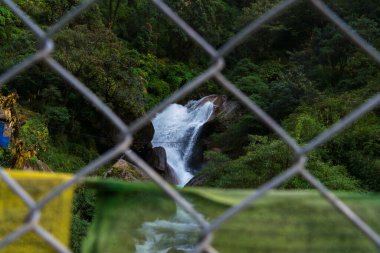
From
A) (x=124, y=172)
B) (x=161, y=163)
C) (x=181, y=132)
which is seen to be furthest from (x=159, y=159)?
(x=124, y=172)

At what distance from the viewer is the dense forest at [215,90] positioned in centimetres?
520

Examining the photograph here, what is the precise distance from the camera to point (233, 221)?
47 centimetres

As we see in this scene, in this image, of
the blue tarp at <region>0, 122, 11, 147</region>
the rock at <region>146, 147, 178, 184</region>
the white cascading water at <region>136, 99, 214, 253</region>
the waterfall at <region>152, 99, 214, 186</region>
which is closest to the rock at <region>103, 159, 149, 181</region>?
the blue tarp at <region>0, 122, 11, 147</region>

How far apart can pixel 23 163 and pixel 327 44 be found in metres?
5.49

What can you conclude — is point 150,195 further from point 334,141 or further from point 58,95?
point 58,95

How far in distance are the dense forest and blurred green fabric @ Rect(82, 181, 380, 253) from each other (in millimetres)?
3878

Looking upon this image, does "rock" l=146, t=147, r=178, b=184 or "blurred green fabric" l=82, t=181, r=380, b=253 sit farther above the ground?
"rock" l=146, t=147, r=178, b=184

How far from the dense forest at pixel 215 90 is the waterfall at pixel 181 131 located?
40cm

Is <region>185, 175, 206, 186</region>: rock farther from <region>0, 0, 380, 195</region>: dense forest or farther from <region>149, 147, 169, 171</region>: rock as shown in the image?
<region>149, 147, 169, 171</region>: rock

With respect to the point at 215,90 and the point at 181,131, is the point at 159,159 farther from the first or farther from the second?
the point at 215,90

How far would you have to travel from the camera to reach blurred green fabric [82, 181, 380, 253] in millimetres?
470

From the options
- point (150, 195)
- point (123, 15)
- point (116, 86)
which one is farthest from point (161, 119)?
point (150, 195)

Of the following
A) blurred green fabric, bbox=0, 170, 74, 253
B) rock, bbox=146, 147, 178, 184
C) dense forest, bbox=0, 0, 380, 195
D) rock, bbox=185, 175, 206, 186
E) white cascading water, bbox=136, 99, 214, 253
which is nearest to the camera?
blurred green fabric, bbox=0, 170, 74, 253

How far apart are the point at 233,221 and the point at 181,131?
8594 millimetres
